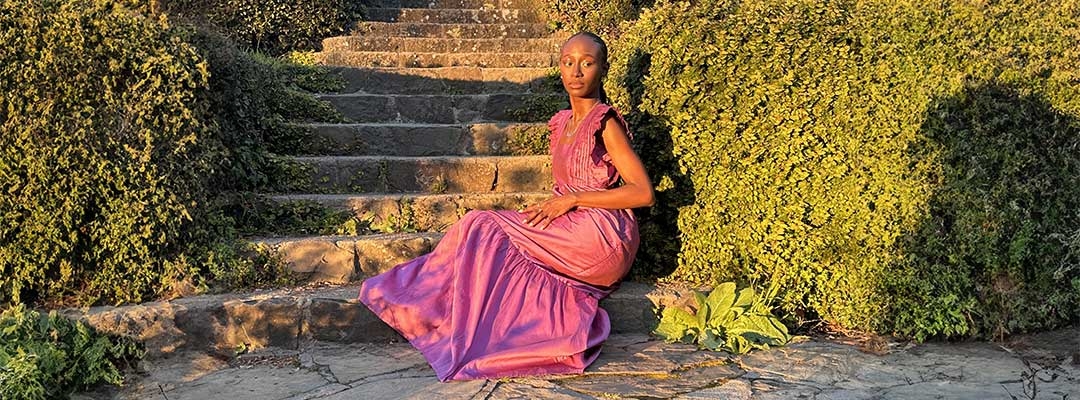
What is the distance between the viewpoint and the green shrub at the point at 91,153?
3799mm

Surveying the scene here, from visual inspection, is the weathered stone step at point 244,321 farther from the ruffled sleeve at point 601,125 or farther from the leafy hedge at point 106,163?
the ruffled sleeve at point 601,125

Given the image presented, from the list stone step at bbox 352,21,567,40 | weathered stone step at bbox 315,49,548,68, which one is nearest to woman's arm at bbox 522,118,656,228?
weathered stone step at bbox 315,49,548,68

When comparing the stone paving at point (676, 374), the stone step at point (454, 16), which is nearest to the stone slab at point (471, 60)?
the stone step at point (454, 16)

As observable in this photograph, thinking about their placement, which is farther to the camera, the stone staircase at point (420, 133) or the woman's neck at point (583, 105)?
the stone staircase at point (420, 133)

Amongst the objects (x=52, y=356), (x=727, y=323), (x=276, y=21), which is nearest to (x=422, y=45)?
(x=276, y=21)

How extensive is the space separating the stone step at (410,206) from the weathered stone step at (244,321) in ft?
2.71

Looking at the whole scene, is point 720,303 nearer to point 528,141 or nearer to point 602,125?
point 602,125

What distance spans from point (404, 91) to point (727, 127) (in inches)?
140

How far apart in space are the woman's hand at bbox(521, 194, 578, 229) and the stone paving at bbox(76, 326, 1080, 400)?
0.68 metres

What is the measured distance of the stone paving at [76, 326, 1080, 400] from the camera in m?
3.20

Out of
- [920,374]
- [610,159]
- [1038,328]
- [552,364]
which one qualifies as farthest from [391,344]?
[1038,328]

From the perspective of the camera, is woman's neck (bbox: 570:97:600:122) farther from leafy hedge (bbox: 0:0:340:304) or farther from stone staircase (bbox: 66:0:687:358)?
leafy hedge (bbox: 0:0:340:304)

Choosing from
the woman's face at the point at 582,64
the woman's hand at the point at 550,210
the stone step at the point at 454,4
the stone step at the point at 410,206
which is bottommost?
the stone step at the point at 410,206

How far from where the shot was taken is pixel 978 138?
12.0ft
